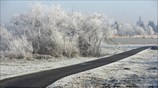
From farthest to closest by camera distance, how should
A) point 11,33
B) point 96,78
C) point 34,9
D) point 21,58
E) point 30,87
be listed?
1. point 34,9
2. point 11,33
3. point 21,58
4. point 96,78
5. point 30,87

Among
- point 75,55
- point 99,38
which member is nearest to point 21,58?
point 75,55

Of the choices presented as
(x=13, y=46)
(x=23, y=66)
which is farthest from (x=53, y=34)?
(x=23, y=66)

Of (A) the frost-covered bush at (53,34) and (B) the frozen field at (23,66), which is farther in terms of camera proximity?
(A) the frost-covered bush at (53,34)

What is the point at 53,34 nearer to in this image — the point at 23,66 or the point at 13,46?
the point at 13,46

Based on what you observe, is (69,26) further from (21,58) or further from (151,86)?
(151,86)

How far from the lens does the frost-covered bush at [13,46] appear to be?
35.6m

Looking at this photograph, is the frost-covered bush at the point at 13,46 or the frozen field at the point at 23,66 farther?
the frost-covered bush at the point at 13,46

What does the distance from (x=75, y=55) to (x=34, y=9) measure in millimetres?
7704

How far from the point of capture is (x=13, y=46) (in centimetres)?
3659

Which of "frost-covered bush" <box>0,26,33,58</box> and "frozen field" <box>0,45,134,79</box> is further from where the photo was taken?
"frost-covered bush" <box>0,26,33,58</box>

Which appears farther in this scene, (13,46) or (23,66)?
(13,46)

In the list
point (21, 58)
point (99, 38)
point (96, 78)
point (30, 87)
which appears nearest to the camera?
point (30, 87)

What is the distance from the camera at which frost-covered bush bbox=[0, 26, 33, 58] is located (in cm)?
3559

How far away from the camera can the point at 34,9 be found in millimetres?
42438
